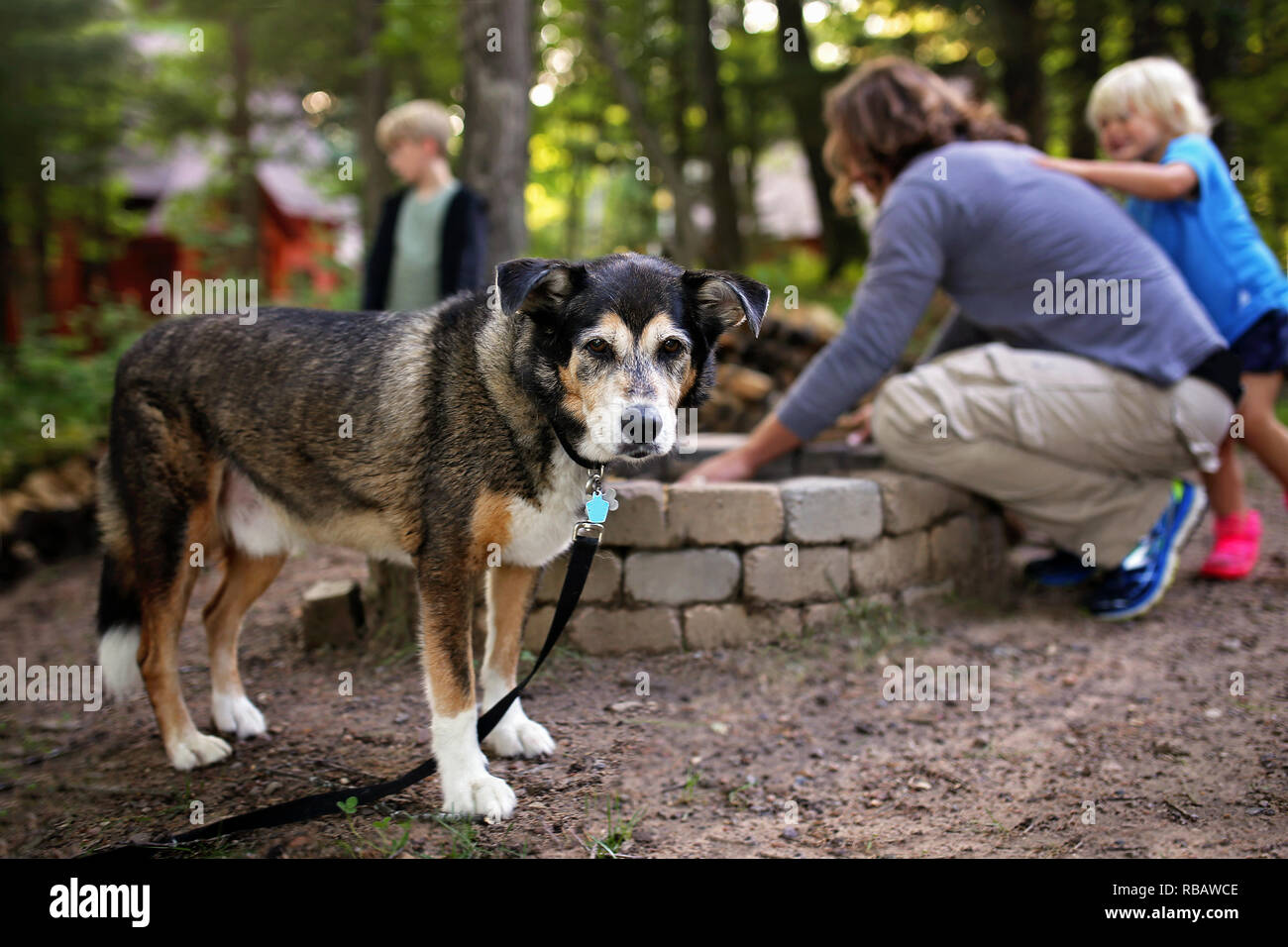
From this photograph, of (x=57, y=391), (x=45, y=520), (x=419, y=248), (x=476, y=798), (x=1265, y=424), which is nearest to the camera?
(x=476, y=798)

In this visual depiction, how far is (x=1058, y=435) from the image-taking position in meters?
4.52

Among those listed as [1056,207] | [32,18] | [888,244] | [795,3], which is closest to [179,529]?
[888,244]

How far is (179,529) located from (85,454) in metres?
5.74

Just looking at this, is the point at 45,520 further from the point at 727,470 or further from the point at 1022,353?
the point at 1022,353

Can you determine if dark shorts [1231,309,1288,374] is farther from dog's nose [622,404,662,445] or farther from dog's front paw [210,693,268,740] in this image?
dog's front paw [210,693,268,740]

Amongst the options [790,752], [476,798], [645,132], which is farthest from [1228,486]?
[645,132]

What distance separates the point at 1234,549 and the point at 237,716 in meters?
5.14

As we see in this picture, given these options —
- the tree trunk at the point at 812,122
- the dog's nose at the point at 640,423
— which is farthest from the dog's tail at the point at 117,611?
the tree trunk at the point at 812,122

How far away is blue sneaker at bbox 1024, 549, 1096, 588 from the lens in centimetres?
511

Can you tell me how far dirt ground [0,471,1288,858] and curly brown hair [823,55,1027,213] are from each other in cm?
243

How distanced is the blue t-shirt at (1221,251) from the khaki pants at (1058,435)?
1.79 ft

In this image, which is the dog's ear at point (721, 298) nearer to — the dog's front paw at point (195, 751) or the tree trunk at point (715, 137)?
the dog's front paw at point (195, 751)

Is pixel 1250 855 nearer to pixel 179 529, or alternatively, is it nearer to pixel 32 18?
pixel 179 529

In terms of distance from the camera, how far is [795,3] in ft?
45.1
